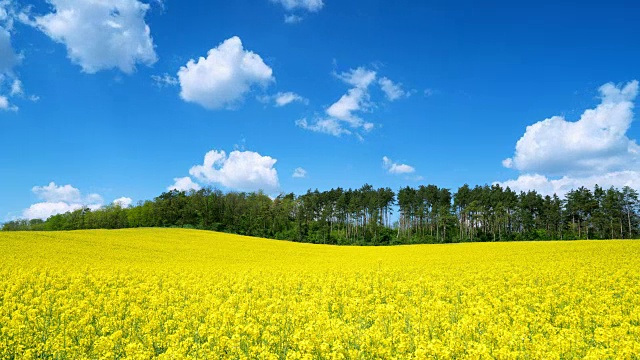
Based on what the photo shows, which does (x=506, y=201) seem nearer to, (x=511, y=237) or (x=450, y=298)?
(x=511, y=237)

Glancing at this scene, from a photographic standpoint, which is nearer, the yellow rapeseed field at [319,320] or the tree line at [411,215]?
the yellow rapeseed field at [319,320]

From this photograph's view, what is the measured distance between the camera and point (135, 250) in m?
33.9

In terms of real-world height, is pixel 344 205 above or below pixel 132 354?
above

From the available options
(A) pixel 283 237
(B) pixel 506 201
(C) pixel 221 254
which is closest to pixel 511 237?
(B) pixel 506 201

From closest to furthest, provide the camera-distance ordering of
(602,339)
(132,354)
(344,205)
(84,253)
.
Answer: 1. (132,354)
2. (602,339)
3. (84,253)
4. (344,205)

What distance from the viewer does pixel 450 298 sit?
1273cm

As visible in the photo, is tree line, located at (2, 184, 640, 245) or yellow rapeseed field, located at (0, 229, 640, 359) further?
tree line, located at (2, 184, 640, 245)

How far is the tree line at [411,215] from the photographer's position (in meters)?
80.1

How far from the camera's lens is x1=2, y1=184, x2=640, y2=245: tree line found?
263ft

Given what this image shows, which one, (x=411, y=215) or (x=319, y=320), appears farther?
(x=411, y=215)

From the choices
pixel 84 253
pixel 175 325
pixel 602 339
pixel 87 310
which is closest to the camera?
pixel 602 339

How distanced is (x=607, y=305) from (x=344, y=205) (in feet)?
263

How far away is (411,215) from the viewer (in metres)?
92.7

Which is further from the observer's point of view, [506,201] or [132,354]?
[506,201]
